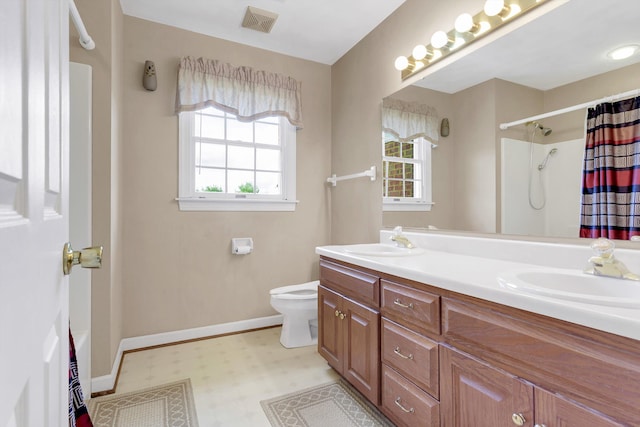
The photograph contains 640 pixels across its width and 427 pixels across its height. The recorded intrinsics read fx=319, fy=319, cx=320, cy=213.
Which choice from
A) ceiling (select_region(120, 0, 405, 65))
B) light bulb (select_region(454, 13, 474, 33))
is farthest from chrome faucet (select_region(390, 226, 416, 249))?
ceiling (select_region(120, 0, 405, 65))

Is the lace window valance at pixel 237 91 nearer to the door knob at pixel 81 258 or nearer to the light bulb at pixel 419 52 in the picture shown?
the light bulb at pixel 419 52

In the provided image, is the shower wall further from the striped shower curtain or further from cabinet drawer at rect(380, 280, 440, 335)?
cabinet drawer at rect(380, 280, 440, 335)

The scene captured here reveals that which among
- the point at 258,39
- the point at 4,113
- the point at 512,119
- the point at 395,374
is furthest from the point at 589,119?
the point at 258,39

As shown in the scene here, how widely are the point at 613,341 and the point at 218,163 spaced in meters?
2.61

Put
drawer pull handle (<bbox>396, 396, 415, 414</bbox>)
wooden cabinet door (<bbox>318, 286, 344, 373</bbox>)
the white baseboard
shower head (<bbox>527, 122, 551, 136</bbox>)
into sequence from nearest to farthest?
drawer pull handle (<bbox>396, 396, 415, 414</bbox>)
shower head (<bbox>527, 122, 551, 136</bbox>)
wooden cabinet door (<bbox>318, 286, 344, 373</bbox>)
the white baseboard

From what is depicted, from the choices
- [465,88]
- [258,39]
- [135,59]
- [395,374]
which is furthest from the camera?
[258,39]

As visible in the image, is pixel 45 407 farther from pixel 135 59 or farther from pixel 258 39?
pixel 258 39

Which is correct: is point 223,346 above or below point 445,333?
below

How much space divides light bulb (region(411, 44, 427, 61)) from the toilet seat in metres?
1.80

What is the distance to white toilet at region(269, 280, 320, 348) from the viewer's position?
94.0 inches

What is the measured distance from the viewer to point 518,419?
912 millimetres

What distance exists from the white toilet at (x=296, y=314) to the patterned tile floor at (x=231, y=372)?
7cm

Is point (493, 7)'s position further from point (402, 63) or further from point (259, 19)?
point (259, 19)

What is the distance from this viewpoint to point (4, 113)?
33 centimetres
